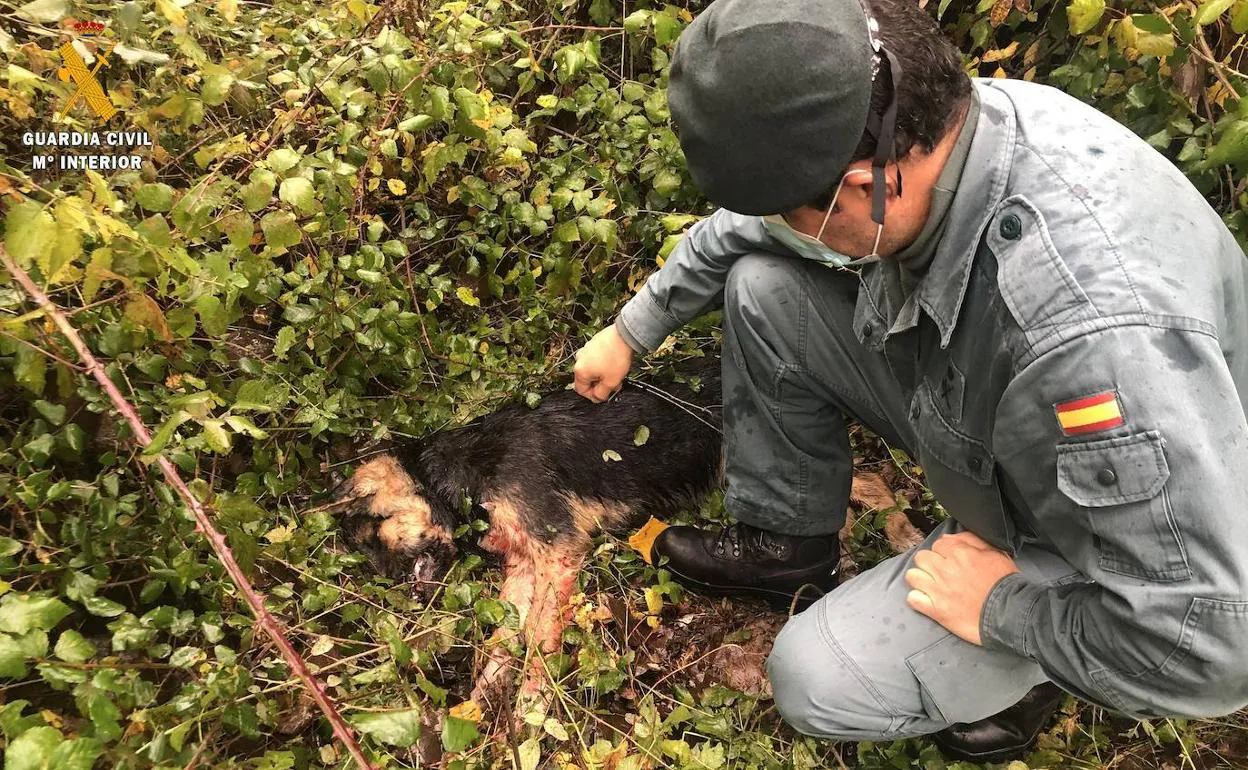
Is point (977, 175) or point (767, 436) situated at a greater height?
point (977, 175)

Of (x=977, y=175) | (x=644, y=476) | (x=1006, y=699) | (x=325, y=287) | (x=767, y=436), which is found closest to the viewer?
(x=977, y=175)

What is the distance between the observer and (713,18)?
Answer: 140 centimetres

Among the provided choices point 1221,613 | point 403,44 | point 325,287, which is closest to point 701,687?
point 1221,613

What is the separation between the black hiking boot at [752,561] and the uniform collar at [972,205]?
131 cm

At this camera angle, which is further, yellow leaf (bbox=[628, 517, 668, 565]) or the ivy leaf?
yellow leaf (bbox=[628, 517, 668, 565])

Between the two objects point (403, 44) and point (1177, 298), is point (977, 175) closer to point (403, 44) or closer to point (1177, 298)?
point (1177, 298)

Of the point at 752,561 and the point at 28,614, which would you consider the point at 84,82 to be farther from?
the point at 752,561

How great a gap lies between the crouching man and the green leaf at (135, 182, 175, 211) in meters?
1.46

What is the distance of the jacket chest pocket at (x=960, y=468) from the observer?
5.89 ft

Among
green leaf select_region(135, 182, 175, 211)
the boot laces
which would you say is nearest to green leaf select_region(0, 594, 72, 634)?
green leaf select_region(135, 182, 175, 211)

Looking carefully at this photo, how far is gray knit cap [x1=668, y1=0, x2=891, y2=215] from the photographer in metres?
1.32

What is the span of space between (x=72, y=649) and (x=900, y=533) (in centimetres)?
285

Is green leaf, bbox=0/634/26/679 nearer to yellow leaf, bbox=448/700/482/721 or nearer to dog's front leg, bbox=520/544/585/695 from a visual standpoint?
yellow leaf, bbox=448/700/482/721

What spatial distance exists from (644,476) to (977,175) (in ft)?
6.50
